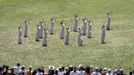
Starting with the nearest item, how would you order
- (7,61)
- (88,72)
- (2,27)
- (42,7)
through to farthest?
(88,72), (7,61), (2,27), (42,7)

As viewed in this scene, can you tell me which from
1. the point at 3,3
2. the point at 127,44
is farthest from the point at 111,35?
the point at 3,3

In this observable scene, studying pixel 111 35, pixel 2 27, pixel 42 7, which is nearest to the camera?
pixel 111 35

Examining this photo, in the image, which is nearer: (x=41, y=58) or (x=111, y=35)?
(x=41, y=58)

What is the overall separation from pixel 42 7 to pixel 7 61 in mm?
21242

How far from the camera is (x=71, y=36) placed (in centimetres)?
5231

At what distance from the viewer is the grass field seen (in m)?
45.1

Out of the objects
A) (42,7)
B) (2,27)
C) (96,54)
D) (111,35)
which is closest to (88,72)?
(96,54)

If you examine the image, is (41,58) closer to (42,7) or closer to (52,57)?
(52,57)

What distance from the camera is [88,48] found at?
4812cm

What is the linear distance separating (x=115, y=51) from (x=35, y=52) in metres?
7.42

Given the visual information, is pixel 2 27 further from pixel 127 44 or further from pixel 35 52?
pixel 127 44

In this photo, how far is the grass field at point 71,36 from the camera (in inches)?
→ 1775

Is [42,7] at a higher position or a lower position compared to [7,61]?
higher

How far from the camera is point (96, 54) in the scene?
4628cm
